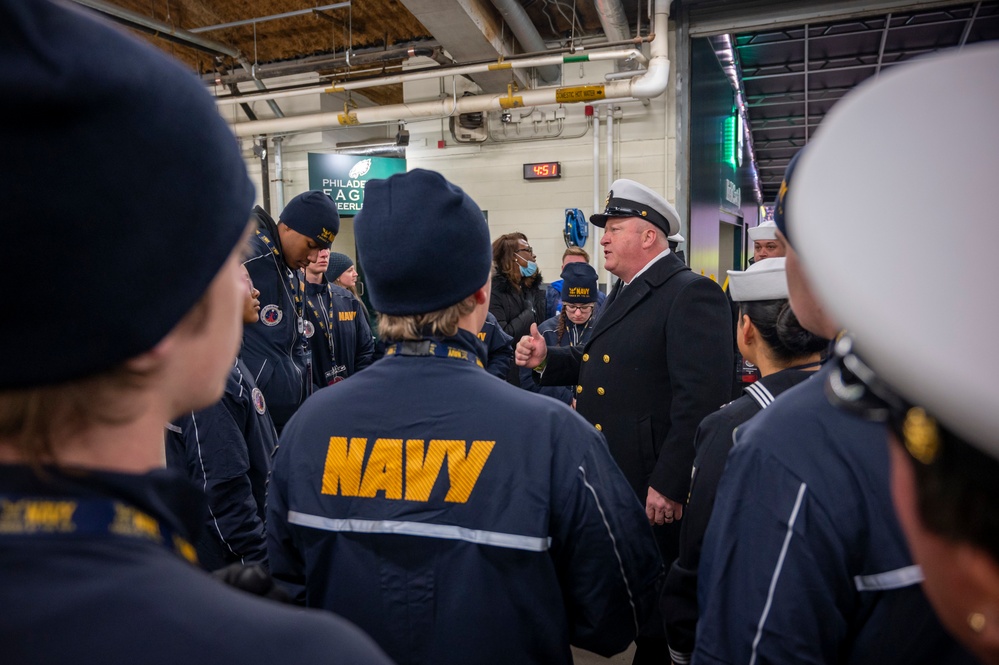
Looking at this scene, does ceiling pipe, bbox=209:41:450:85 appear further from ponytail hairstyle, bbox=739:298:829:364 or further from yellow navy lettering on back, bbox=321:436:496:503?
yellow navy lettering on back, bbox=321:436:496:503

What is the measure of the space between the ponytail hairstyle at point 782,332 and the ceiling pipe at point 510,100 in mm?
4911

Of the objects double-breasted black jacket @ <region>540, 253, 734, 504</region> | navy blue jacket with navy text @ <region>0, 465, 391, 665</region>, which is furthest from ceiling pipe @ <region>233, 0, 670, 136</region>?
navy blue jacket with navy text @ <region>0, 465, 391, 665</region>

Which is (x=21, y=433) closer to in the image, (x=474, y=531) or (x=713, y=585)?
(x=474, y=531)

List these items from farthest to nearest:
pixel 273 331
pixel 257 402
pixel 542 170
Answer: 1. pixel 542 170
2. pixel 273 331
3. pixel 257 402

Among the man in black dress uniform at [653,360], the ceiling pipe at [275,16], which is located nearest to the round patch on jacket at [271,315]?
the man in black dress uniform at [653,360]

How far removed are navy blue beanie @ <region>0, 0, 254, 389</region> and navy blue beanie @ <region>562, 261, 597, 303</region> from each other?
3.68 metres

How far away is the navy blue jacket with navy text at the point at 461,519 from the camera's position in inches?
46.2

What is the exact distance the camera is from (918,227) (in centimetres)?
36

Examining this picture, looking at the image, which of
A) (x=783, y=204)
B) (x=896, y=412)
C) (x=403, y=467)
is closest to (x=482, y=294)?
(x=403, y=467)

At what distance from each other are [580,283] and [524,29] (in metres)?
3.52

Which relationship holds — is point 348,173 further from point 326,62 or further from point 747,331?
point 747,331

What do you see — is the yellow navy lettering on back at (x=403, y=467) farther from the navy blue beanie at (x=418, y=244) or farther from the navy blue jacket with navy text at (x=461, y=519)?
the navy blue beanie at (x=418, y=244)

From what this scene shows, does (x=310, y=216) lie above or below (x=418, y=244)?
above

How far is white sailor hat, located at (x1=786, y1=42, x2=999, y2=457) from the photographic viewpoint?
33cm
